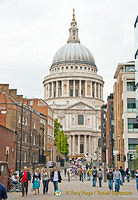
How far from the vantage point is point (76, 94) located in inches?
6225

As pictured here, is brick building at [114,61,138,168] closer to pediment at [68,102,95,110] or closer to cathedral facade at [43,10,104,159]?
cathedral facade at [43,10,104,159]

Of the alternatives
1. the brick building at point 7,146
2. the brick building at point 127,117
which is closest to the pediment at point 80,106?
the brick building at point 127,117

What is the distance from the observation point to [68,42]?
18425 cm

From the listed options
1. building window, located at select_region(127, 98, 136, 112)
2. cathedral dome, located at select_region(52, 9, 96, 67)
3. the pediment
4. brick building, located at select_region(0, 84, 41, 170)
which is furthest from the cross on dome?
building window, located at select_region(127, 98, 136, 112)

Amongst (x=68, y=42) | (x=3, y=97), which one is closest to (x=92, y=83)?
(x=68, y=42)

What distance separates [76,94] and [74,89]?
8.05 feet

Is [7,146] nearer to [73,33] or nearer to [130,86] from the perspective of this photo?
[130,86]

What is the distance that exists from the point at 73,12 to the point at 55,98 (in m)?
61.6

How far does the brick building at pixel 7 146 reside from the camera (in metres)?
39.5

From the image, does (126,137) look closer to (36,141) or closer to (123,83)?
(123,83)

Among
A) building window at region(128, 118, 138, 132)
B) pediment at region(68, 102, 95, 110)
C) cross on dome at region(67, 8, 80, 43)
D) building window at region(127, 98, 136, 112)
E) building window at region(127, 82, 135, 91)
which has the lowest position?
building window at region(128, 118, 138, 132)

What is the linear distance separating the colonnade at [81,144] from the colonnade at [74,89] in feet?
80.0

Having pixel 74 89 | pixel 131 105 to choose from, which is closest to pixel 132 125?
pixel 131 105

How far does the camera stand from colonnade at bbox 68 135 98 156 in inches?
5359
